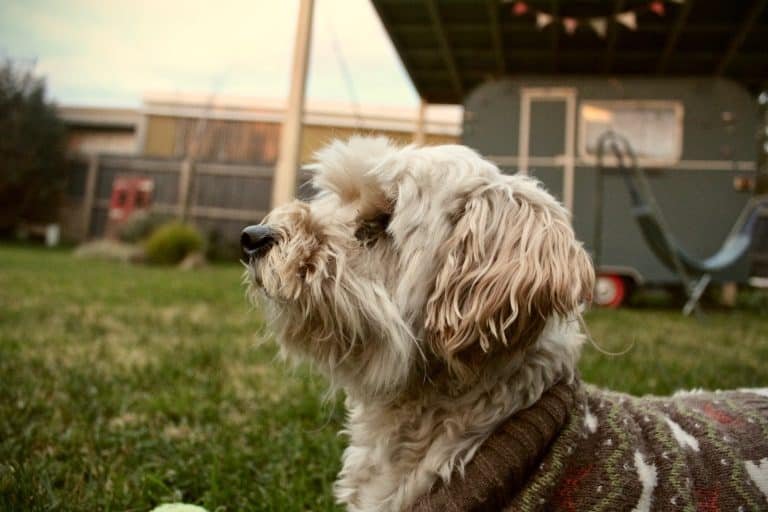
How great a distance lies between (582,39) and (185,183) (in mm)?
10822

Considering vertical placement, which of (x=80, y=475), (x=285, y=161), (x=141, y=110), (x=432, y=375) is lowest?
(x=80, y=475)

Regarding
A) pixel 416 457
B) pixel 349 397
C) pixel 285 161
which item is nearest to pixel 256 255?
pixel 349 397

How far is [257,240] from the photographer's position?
5.04ft

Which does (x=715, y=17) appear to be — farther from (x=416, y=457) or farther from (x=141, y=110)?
(x=141, y=110)

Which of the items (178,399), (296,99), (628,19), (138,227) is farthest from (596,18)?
(138,227)

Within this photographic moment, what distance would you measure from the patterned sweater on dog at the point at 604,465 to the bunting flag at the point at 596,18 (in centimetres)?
683

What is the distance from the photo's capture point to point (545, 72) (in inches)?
357

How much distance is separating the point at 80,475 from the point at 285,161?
498cm

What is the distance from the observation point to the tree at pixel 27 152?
52.7 ft

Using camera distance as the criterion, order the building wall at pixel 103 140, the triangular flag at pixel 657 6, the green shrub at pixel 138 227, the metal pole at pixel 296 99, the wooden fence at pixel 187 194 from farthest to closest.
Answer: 1. the building wall at pixel 103 140
2. the wooden fence at pixel 187 194
3. the green shrub at pixel 138 227
4. the triangular flag at pixel 657 6
5. the metal pole at pixel 296 99

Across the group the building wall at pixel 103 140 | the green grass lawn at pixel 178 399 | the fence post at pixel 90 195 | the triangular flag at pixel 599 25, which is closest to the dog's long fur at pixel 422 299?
the green grass lawn at pixel 178 399

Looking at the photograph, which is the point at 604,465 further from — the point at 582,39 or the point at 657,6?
the point at 582,39

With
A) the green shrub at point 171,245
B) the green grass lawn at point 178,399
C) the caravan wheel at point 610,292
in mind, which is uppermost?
the green shrub at point 171,245

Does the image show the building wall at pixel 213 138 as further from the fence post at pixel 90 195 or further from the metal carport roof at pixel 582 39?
the metal carport roof at pixel 582 39
